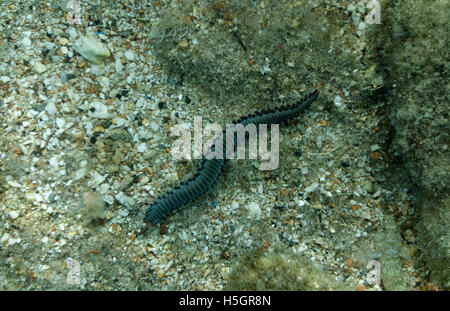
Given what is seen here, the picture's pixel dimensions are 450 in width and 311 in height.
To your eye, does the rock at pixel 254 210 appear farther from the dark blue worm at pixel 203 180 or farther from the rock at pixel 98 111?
the rock at pixel 98 111

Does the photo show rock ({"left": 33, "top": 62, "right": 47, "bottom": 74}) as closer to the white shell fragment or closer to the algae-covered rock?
the white shell fragment

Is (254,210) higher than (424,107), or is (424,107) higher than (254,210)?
(424,107)

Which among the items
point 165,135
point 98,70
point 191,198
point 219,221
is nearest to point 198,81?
point 165,135

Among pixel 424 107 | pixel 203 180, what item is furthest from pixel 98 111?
pixel 424 107

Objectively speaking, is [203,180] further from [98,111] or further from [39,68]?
[39,68]

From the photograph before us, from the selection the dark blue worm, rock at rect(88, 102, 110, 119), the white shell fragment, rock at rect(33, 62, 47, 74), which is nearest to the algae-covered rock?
the dark blue worm
